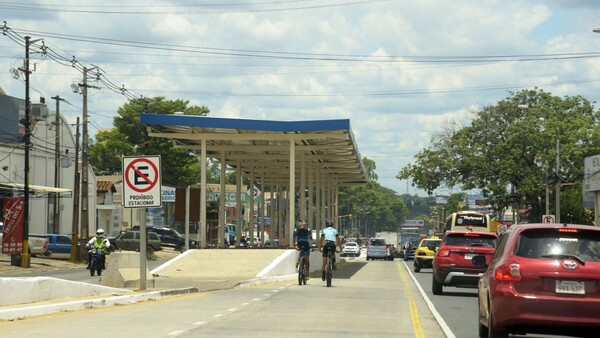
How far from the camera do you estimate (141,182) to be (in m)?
21.6

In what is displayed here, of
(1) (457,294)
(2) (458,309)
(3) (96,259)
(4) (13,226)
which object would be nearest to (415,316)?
(2) (458,309)

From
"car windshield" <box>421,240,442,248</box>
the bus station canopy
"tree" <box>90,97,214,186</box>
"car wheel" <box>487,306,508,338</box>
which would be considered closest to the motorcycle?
the bus station canopy

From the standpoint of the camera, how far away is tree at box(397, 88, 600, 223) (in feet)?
228

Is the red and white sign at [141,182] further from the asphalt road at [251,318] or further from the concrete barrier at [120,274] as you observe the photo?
the concrete barrier at [120,274]

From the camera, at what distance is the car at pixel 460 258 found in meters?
26.2

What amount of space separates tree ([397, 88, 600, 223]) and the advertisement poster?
3421 cm

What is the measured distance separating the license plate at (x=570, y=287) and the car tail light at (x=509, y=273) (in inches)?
18.7

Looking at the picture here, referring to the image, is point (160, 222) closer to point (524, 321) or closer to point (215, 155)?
point (215, 155)

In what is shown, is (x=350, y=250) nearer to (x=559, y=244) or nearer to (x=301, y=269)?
(x=301, y=269)

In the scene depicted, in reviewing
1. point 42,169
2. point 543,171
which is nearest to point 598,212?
point 543,171

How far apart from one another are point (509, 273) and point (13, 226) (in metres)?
36.5

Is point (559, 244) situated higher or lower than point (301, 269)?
higher

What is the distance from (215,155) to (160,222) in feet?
188

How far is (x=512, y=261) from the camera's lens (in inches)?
495
